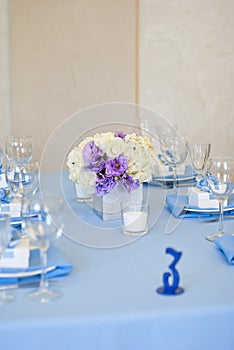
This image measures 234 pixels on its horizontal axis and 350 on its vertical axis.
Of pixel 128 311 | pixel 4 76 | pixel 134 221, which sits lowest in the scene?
pixel 128 311

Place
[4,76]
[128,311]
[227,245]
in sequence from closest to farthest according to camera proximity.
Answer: [128,311] → [227,245] → [4,76]

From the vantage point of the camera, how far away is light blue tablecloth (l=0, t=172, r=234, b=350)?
103 cm

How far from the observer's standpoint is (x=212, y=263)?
1369 millimetres

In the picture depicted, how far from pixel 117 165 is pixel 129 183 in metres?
0.08

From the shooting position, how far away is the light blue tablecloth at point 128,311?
3.36 ft

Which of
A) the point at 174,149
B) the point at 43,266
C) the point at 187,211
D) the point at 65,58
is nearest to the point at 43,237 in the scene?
the point at 43,266

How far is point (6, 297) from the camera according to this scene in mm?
1133

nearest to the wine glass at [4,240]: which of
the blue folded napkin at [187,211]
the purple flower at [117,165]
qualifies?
the purple flower at [117,165]

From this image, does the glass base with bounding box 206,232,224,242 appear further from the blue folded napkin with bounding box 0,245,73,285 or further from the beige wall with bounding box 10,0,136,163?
the beige wall with bounding box 10,0,136,163

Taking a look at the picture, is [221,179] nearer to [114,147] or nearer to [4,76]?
[114,147]

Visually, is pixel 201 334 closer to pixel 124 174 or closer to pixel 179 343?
pixel 179 343

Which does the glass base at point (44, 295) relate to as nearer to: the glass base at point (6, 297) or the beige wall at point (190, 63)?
the glass base at point (6, 297)

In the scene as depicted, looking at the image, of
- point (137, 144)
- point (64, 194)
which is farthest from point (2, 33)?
point (137, 144)

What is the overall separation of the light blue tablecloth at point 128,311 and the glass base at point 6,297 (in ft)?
0.05
